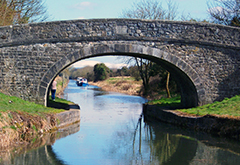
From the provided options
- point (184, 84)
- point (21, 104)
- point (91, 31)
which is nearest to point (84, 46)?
point (91, 31)

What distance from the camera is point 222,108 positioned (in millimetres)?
10039

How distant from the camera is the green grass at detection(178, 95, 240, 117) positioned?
30.7 ft

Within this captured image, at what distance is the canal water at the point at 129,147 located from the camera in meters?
6.61

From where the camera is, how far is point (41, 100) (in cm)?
1061

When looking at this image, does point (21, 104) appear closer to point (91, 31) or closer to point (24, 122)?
point (24, 122)

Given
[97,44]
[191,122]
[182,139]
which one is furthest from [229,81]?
[97,44]

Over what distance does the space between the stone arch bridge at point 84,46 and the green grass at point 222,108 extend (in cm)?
63

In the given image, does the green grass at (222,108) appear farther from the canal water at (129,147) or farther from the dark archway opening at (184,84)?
the canal water at (129,147)

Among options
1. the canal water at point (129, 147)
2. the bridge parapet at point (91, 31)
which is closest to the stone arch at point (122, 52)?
the bridge parapet at point (91, 31)

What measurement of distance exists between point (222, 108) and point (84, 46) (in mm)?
4898

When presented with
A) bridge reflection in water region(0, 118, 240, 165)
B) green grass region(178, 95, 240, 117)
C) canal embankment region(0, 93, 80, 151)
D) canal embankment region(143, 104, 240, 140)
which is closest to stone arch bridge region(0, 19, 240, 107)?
green grass region(178, 95, 240, 117)

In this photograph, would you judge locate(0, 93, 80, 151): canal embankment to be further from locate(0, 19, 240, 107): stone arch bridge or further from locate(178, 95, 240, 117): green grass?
locate(178, 95, 240, 117): green grass

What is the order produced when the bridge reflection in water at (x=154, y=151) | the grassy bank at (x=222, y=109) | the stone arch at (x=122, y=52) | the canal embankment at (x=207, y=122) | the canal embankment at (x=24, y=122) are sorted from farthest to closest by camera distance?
the stone arch at (x=122, y=52) < the grassy bank at (x=222, y=109) < the canal embankment at (x=207, y=122) < the canal embankment at (x=24, y=122) < the bridge reflection in water at (x=154, y=151)

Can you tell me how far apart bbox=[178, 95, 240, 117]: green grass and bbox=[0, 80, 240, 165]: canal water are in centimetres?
87
